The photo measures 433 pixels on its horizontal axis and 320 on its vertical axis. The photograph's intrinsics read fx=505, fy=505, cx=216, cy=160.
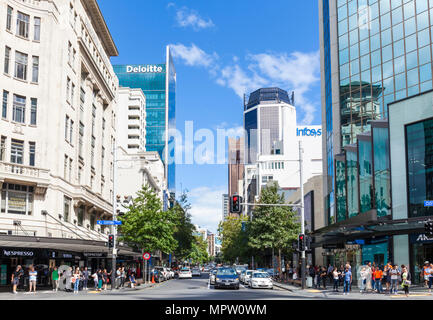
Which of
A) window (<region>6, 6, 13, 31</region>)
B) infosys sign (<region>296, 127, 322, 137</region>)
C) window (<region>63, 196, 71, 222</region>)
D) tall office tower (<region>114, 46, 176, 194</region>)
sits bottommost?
window (<region>63, 196, 71, 222</region>)

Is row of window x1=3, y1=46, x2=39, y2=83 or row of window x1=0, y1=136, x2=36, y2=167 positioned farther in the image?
row of window x1=3, y1=46, x2=39, y2=83

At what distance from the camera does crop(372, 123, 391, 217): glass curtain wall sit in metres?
38.9

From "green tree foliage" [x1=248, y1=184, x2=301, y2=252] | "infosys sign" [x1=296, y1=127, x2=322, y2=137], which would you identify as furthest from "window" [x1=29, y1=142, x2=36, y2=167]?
"infosys sign" [x1=296, y1=127, x2=322, y2=137]

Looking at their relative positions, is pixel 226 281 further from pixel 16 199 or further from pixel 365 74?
pixel 365 74

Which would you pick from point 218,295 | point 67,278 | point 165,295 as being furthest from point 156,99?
point 218,295

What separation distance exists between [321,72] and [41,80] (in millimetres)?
37994

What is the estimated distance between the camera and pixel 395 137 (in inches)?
1485

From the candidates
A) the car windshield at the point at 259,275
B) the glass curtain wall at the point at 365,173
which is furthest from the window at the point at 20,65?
the glass curtain wall at the point at 365,173

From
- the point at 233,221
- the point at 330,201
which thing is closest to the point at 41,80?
the point at 330,201

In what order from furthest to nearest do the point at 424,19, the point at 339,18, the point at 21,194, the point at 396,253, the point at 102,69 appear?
the point at 102,69 → the point at 339,18 → the point at 424,19 → the point at 21,194 → the point at 396,253

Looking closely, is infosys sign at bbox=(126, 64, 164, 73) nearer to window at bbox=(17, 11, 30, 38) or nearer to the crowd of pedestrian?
window at bbox=(17, 11, 30, 38)

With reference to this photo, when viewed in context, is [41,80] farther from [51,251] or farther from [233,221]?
[233,221]

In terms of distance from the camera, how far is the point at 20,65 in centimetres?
4144
